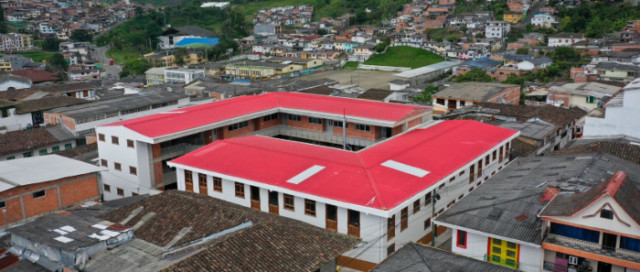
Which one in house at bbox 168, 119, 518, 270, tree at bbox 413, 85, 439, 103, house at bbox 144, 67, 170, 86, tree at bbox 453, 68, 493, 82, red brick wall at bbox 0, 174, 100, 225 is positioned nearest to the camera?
house at bbox 168, 119, 518, 270

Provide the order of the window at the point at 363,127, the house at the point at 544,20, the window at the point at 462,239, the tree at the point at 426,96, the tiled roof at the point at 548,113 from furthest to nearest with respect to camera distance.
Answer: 1. the house at the point at 544,20
2. the tree at the point at 426,96
3. the tiled roof at the point at 548,113
4. the window at the point at 363,127
5. the window at the point at 462,239

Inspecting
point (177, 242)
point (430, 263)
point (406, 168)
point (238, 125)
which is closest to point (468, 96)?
point (238, 125)

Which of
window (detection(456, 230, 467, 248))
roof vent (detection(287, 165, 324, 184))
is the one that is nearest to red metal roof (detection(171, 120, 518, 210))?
roof vent (detection(287, 165, 324, 184))

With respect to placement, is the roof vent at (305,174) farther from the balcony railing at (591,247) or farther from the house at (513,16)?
the house at (513,16)

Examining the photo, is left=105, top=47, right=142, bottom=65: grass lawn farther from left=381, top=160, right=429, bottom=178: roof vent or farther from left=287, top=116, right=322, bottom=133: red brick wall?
left=381, top=160, right=429, bottom=178: roof vent

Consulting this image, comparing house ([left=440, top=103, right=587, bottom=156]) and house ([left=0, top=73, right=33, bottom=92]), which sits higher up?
house ([left=0, top=73, right=33, bottom=92])

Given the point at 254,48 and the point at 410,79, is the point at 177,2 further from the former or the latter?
the point at 410,79

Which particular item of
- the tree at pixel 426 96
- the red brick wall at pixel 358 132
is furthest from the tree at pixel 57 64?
the red brick wall at pixel 358 132
